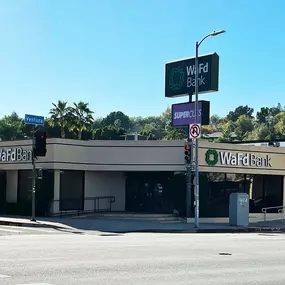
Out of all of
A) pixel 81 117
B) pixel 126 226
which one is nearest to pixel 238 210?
pixel 126 226

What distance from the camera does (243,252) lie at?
14.1 meters

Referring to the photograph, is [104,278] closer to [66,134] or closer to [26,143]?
[26,143]

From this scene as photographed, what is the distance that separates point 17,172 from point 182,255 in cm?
2218

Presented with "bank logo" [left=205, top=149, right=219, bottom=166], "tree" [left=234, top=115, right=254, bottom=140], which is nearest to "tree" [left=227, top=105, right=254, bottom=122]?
"tree" [left=234, top=115, right=254, bottom=140]

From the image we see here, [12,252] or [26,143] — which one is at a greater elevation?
[26,143]

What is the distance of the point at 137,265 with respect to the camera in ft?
35.5

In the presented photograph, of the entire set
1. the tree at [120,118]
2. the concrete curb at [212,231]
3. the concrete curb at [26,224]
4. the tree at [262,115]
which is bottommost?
the concrete curb at [212,231]

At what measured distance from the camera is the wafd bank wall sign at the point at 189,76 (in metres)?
30.5

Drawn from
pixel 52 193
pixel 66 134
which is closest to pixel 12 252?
pixel 52 193

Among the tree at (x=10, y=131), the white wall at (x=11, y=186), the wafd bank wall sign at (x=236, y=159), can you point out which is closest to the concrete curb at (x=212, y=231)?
the wafd bank wall sign at (x=236, y=159)

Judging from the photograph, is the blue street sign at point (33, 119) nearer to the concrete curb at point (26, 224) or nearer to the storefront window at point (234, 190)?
the concrete curb at point (26, 224)

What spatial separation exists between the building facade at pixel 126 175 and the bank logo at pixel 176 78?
434 centimetres

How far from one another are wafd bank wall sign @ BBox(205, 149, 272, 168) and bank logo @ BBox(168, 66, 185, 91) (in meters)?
4.89

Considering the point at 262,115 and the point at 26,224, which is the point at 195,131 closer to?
the point at 26,224
